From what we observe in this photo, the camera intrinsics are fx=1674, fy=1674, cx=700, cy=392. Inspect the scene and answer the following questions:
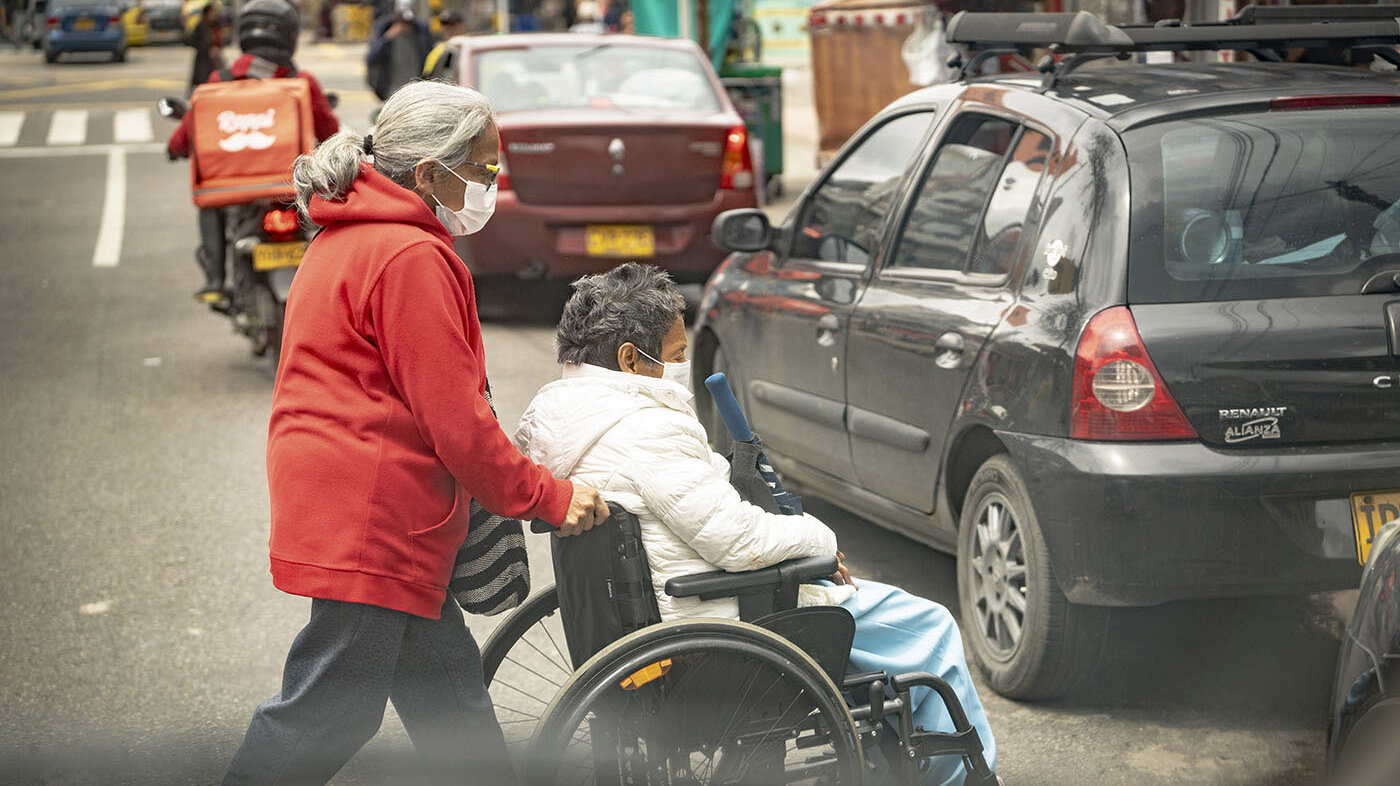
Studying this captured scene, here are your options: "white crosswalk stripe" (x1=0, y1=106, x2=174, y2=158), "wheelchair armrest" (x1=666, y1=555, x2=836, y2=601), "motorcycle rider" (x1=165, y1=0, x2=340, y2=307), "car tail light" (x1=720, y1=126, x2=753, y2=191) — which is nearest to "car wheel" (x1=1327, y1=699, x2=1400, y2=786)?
"wheelchair armrest" (x1=666, y1=555, x2=836, y2=601)

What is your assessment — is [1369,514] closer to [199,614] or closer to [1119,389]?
[1119,389]

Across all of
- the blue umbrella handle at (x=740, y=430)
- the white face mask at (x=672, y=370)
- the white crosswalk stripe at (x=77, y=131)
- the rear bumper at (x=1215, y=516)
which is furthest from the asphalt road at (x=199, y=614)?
the white crosswalk stripe at (x=77, y=131)

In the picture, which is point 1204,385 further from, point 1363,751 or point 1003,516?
point 1363,751

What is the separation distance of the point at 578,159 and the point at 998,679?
5.97m

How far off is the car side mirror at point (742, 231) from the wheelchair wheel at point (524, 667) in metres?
1.49

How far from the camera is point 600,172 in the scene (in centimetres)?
979

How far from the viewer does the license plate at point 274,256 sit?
8.65 metres

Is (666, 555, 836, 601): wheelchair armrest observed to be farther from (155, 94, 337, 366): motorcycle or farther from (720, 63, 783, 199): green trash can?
(720, 63, 783, 199): green trash can

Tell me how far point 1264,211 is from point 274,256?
588cm

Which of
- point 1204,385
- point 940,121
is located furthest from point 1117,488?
point 940,121

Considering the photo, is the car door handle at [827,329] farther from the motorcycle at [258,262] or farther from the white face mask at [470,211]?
the motorcycle at [258,262]

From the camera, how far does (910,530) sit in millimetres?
5012

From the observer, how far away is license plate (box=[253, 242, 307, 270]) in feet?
28.4

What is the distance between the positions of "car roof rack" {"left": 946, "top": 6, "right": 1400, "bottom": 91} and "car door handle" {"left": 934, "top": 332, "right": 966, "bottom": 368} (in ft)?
2.47
